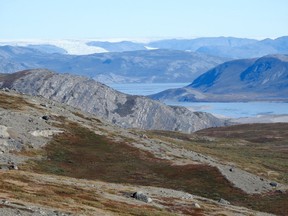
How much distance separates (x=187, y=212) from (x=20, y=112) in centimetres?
5916

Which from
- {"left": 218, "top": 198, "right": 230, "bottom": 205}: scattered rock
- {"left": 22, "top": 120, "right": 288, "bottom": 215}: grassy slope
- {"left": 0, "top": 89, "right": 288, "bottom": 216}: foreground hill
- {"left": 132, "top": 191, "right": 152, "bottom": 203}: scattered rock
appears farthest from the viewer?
{"left": 22, "top": 120, "right": 288, "bottom": 215}: grassy slope

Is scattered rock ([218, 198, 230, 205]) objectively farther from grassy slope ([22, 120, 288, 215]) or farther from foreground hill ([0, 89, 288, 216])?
grassy slope ([22, 120, 288, 215])

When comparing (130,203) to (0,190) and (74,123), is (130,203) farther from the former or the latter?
(74,123)

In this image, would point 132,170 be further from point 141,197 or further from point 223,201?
point 141,197

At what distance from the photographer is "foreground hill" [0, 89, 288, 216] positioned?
58000 millimetres

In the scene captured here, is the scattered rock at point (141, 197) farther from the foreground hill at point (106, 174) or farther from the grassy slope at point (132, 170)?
the grassy slope at point (132, 170)

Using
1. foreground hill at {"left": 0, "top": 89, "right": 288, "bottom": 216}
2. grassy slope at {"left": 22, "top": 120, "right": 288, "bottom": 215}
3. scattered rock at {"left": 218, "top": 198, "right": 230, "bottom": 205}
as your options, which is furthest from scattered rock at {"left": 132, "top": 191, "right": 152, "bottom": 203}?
grassy slope at {"left": 22, "top": 120, "right": 288, "bottom": 215}

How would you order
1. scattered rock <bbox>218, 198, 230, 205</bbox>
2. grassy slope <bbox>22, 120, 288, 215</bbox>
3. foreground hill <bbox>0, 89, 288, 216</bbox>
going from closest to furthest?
foreground hill <bbox>0, 89, 288, 216</bbox>
scattered rock <bbox>218, 198, 230, 205</bbox>
grassy slope <bbox>22, 120, 288, 215</bbox>

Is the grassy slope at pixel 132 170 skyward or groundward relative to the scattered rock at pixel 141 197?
groundward

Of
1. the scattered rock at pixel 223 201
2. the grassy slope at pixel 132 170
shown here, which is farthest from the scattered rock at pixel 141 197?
the grassy slope at pixel 132 170

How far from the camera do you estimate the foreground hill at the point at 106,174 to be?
58000mm

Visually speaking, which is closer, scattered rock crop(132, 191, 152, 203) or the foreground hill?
the foreground hill

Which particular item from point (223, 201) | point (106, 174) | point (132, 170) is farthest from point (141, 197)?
point (132, 170)

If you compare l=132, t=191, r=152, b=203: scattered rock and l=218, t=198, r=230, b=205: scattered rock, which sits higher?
l=132, t=191, r=152, b=203: scattered rock
